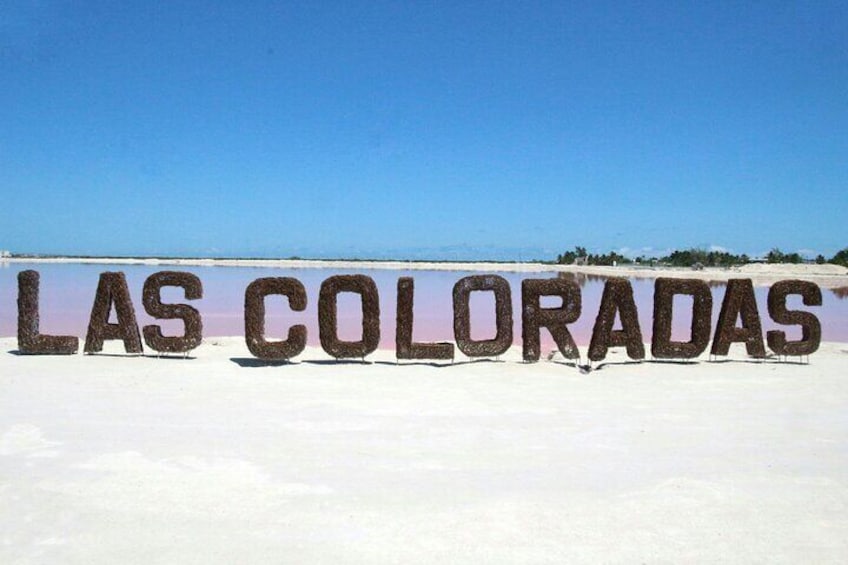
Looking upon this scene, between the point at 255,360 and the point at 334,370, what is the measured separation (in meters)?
1.86

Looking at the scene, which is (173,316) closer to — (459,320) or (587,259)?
(459,320)

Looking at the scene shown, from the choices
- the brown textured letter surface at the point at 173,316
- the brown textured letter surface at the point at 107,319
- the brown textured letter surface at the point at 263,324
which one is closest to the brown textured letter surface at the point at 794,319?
the brown textured letter surface at the point at 263,324

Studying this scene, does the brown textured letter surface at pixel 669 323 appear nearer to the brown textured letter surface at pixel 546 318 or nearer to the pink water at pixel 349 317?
the brown textured letter surface at pixel 546 318

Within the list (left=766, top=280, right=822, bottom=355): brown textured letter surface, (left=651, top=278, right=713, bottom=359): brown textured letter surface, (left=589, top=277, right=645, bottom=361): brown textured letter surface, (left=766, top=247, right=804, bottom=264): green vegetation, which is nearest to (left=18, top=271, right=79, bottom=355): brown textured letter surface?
(left=589, top=277, right=645, bottom=361): brown textured letter surface

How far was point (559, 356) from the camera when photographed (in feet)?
43.4

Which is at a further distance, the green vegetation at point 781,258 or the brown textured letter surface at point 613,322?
the green vegetation at point 781,258

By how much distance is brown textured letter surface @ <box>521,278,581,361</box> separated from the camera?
11.7 m

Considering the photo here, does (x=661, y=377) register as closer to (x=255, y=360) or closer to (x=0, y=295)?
(x=255, y=360)

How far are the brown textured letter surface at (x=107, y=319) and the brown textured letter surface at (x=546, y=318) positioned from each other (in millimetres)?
7212

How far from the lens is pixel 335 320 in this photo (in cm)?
1151

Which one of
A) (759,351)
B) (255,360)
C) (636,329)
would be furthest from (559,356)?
(255,360)

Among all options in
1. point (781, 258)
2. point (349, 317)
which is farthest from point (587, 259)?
point (349, 317)

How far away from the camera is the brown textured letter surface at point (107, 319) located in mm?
11828

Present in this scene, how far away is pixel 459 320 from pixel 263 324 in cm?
354
